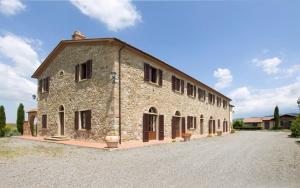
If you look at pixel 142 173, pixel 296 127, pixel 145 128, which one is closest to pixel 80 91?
pixel 145 128

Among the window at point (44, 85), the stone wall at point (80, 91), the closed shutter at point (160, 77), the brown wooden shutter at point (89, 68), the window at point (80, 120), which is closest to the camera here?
the stone wall at point (80, 91)

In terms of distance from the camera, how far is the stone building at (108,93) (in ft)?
49.7

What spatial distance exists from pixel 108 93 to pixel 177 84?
28.5ft

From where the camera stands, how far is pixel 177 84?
22.1 meters

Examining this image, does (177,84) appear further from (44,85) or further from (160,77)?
(44,85)

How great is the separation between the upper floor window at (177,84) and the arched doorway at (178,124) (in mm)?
2089

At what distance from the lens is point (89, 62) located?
54.4ft

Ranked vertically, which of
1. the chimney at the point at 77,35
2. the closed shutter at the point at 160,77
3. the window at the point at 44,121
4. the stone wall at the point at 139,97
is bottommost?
the window at the point at 44,121

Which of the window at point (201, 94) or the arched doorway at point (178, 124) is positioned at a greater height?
the window at point (201, 94)

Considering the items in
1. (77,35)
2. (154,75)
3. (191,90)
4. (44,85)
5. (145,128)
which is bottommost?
(145,128)

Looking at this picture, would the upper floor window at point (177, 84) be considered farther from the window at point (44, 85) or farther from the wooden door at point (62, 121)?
the window at point (44, 85)

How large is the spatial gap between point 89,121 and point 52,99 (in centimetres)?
615

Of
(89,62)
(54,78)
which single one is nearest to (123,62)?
(89,62)

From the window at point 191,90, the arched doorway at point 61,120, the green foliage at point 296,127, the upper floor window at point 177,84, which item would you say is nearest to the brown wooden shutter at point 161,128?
the upper floor window at point 177,84
